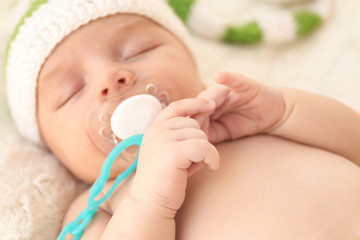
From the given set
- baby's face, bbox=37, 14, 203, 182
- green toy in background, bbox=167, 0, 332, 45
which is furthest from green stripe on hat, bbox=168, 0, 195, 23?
baby's face, bbox=37, 14, 203, 182

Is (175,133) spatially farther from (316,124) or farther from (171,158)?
(316,124)

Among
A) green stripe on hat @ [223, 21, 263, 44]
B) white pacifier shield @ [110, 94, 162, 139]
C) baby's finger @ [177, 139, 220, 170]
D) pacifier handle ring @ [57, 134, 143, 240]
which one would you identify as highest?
baby's finger @ [177, 139, 220, 170]

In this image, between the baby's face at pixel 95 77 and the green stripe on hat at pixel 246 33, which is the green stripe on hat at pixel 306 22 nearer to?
the green stripe on hat at pixel 246 33

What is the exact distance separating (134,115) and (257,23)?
3.04 feet

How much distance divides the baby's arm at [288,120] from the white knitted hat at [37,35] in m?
0.44

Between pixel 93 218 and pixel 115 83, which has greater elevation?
pixel 115 83

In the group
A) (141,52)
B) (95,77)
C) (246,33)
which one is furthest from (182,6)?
(95,77)

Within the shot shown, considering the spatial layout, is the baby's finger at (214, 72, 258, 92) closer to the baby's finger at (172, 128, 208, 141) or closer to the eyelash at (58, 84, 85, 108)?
the baby's finger at (172, 128, 208, 141)

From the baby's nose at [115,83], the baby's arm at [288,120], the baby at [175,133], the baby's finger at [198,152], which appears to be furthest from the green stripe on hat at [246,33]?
the baby's finger at [198,152]

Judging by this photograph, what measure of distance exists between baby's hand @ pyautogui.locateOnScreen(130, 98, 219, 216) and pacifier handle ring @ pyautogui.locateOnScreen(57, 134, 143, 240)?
8 centimetres

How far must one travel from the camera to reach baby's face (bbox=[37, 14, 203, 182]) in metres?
1.13

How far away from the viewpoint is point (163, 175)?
891 mm

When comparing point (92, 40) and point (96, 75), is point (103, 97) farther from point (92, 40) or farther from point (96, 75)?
point (92, 40)

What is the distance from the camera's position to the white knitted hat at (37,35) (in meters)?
1.23
